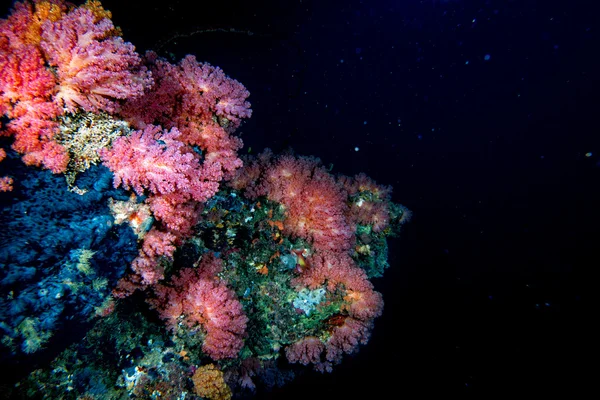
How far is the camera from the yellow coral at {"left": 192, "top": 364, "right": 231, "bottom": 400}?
3.23 metres

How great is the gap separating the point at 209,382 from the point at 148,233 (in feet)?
6.42

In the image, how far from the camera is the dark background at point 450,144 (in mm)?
9961

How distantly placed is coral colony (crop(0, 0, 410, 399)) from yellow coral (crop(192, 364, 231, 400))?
2cm

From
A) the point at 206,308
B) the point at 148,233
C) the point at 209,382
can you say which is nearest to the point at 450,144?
the point at 206,308

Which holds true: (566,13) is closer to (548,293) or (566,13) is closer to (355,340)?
(548,293)

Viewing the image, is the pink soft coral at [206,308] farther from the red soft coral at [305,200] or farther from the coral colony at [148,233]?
the red soft coral at [305,200]

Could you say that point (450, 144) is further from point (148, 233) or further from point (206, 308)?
point (148, 233)

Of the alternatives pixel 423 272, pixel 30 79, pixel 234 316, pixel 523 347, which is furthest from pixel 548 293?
pixel 30 79

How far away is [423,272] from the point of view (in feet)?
52.3

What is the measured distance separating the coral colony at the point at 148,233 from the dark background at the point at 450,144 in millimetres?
2916

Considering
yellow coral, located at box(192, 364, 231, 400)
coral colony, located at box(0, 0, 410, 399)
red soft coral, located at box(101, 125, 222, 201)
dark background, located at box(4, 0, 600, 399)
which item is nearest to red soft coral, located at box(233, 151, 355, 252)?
coral colony, located at box(0, 0, 410, 399)

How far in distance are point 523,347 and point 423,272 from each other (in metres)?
9.00

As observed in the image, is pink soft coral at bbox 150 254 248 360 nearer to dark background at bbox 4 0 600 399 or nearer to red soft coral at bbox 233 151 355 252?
red soft coral at bbox 233 151 355 252

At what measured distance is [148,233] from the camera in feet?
8.64
